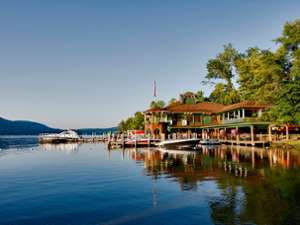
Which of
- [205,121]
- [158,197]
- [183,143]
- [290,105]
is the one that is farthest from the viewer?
[205,121]

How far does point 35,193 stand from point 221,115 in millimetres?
51129

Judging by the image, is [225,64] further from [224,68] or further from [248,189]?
[248,189]

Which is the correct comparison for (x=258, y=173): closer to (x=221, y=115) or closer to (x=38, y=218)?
(x=38, y=218)

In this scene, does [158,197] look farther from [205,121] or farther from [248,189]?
[205,121]

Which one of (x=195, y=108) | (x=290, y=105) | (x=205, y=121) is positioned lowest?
(x=205, y=121)

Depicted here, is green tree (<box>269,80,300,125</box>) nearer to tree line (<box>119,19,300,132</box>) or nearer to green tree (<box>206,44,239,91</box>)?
tree line (<box>119,19,300,132</box>)

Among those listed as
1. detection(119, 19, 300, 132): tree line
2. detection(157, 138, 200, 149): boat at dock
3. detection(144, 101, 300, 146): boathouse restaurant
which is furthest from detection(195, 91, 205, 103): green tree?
detection(157, 138, 200, 149): boat at dock

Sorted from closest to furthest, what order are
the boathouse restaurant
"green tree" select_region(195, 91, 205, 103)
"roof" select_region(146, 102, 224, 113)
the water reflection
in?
the water reflection, the boathouse restaurant, "roof" select_region(146, 102, 224, 113), "green tree" select_region(195, 91, 205, 103)

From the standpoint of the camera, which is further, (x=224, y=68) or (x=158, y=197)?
(x=224, y=68)

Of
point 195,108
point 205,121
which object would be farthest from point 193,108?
point 205,121

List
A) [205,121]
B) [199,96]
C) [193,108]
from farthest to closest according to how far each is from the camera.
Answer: [199,96]
[193,108]
[205,121]

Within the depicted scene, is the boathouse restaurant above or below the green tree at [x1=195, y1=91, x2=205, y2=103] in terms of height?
below

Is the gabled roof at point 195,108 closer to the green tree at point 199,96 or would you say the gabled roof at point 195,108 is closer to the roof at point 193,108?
the roof at point 193,108

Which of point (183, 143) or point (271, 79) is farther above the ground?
point (271, 79)
